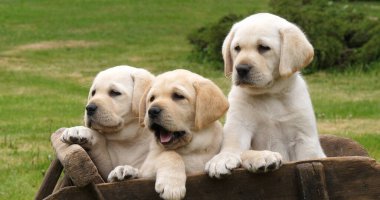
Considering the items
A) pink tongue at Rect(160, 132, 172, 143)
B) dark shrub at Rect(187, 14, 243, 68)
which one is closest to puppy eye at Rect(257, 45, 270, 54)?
pink tongue at Rect(160, 132, 172, 143)

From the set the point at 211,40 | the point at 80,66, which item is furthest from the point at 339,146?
the point at 80,66

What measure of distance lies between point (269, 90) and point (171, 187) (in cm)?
124

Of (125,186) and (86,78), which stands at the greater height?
(125,186)

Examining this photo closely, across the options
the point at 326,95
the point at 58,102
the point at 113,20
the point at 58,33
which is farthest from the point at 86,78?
the point at 113,20

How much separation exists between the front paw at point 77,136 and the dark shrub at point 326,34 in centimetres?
1170

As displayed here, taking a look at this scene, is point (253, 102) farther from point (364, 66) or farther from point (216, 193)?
point (364, 66)

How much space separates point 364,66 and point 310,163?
1254 centimetres

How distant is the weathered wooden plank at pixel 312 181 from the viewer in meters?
4.48

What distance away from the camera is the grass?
10.5 meters

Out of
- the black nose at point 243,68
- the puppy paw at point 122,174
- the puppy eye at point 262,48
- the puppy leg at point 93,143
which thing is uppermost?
the puppy eye at point 262,48

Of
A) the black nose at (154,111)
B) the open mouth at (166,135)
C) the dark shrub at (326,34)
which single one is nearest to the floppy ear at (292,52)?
the open mouth at (166,135)

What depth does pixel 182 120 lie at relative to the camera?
4.86 meters

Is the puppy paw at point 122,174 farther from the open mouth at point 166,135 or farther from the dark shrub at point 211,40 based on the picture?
the dark shrub at point 211,40

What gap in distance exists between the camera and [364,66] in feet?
54.8
